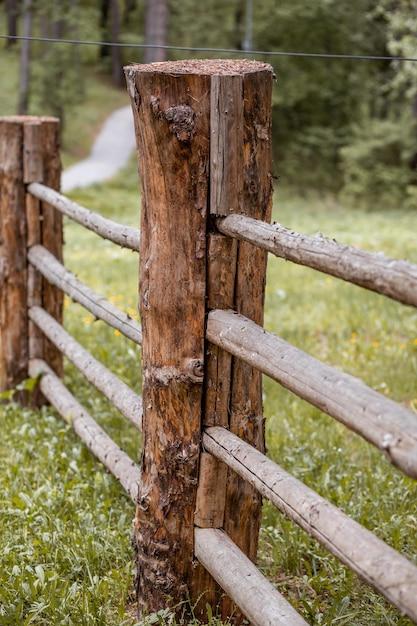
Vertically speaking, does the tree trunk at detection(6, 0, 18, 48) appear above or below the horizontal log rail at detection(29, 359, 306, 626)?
above

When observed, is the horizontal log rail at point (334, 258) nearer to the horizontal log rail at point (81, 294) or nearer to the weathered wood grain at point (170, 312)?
the weathered wood grain at point (170, 312)

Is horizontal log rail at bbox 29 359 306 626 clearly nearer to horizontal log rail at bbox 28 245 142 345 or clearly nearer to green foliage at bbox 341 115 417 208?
horizontal log rail at bbox 28 245 142 345

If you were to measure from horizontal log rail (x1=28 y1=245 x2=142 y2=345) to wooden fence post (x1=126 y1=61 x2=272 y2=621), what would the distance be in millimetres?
628

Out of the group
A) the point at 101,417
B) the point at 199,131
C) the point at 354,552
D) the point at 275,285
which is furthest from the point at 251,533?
the point at 275,285

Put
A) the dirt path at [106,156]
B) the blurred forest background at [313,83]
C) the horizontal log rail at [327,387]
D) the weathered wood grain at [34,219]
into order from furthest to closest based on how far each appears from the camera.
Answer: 1. the dirt path at [106,156]
2. the blurred forest background at [313,83]
3. the weathered wood grain at [34,219]
4. the horizontal log rail at [327,387]

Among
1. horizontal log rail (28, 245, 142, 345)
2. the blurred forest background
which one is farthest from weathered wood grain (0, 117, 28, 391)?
the blurred forest background

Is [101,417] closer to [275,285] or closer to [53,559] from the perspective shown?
[53,559]

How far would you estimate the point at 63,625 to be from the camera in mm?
2857

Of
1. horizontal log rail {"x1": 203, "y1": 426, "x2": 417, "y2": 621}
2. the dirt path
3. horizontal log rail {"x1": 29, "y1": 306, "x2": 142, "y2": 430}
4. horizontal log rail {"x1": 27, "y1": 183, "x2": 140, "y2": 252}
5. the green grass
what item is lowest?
the dirt path

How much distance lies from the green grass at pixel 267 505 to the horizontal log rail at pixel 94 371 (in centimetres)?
42

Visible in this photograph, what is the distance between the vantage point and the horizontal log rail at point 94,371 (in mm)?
3651

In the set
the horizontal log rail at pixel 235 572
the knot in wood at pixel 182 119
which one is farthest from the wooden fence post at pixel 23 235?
the knot in wood at pixel 182 119

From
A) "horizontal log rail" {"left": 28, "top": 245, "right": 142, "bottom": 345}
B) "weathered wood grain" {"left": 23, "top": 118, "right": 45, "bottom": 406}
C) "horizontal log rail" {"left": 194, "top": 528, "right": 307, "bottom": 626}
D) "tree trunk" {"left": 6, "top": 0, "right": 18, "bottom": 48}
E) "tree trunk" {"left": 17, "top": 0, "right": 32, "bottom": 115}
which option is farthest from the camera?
"tree trunk" {"left": 6, "top": 0, "right": 18, "bottom": 48}

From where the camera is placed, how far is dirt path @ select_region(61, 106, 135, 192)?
23281 mm
